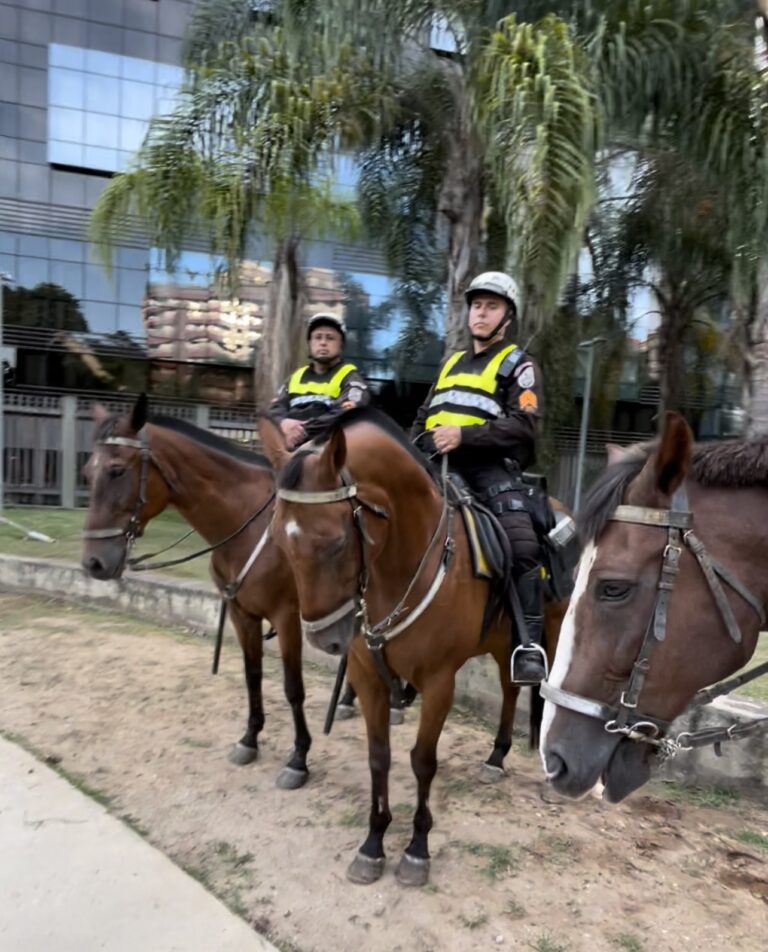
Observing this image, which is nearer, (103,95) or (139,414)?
(139,414)

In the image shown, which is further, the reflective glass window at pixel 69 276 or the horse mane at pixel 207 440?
the reflective glass window at pixel 69 276

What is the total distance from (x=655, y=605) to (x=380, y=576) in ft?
4.68

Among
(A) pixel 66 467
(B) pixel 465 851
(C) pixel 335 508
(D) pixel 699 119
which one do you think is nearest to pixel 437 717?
(B) pixel 465 851

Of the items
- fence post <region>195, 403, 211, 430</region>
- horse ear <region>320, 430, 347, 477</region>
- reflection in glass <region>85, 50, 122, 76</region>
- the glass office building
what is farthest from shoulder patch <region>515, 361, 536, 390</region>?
reflection in glass <region>85, 50, 122, 76</region>

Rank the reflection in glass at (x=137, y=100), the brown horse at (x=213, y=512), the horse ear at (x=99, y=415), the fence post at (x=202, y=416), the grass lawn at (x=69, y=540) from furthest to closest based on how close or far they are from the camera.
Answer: the reflection in glass at (x=137, y=100), the fence post at (x=202, y=416), the grass lawn at (x=69, y=540), the horse ear at (x=99, y=415), the brown horse at (x=213, y=512)

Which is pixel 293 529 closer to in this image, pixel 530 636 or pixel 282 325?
pixel 530 636

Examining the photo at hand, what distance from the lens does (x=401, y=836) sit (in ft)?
11.0

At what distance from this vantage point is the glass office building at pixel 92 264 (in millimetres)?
19906

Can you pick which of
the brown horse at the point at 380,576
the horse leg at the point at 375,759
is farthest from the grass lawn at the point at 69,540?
the brown horse at the point at 380,576

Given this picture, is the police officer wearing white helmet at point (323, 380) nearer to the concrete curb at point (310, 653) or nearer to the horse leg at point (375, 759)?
the horse leg at point (375, 759)

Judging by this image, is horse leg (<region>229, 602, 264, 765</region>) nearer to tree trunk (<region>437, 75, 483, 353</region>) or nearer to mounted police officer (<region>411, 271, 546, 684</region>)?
mounted police officer (<region>411, 271, 546, 684</region>)

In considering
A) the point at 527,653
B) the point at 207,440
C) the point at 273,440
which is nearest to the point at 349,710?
the point at 527,653

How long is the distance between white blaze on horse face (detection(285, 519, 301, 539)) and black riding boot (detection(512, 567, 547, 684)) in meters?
1.40

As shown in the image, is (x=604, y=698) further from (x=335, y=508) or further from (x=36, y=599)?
(x=36, y=599)
